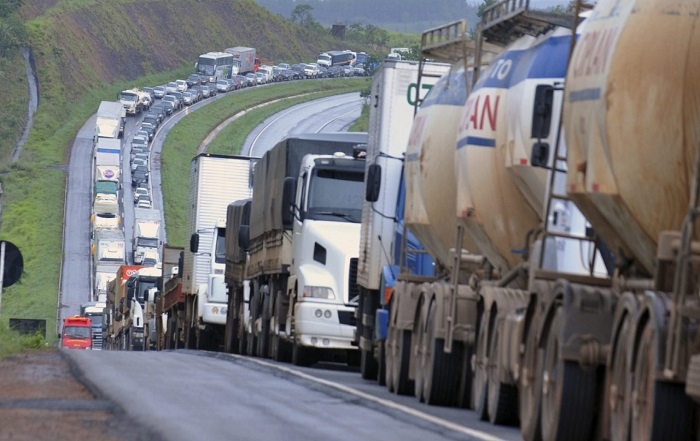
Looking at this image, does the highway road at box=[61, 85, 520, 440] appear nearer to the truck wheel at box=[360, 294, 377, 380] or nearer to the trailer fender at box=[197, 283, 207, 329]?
the truck wheel at box=[360, 294, 377, 380]

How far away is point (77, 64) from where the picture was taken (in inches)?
5743

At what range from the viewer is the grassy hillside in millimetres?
87375

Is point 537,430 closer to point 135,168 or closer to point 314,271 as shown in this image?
point 314,271

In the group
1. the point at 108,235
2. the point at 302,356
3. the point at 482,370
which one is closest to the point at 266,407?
the point at 482,370

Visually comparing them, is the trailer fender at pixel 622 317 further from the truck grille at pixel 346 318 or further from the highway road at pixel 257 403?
the truck grille at pixel 346 318

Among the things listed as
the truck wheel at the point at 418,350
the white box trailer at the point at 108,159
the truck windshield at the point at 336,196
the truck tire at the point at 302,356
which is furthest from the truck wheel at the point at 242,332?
the white box trailer at the point at 108,159

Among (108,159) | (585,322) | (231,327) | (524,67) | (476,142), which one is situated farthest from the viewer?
(108,159)

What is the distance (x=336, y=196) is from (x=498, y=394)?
11.8 metres

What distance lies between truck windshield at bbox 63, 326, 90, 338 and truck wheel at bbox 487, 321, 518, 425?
4801 centimetres

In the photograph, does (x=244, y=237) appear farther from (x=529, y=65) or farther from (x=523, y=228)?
(x=529, y=65)

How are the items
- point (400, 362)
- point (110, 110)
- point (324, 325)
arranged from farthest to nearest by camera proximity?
point (110, 110), point (324, 325), point (400, 362)

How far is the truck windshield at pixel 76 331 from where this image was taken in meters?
61.9

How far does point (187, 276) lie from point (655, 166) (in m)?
30.9

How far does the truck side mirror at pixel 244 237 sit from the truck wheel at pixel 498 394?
778 inches
